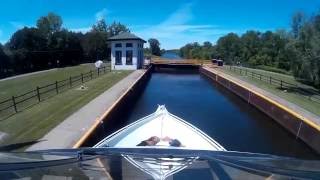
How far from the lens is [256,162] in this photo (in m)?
3.94

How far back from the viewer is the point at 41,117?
18.5 meters

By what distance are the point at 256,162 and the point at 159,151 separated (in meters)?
1.18

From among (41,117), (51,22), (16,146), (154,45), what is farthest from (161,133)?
(154,45)

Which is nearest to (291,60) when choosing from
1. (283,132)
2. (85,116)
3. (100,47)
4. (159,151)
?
(283,132)

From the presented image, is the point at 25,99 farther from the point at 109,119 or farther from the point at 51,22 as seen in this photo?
the point at 51,22

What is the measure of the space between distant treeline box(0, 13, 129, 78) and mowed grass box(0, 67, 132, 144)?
31.1 meters

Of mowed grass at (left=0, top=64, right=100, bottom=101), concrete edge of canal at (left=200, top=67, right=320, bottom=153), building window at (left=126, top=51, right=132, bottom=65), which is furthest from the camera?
building window at (left=126, top=51, right=132, bottom=65)

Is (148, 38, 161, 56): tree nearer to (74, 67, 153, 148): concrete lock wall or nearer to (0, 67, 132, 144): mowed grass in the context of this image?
(74, 67, 153, 148): concrete lock wall

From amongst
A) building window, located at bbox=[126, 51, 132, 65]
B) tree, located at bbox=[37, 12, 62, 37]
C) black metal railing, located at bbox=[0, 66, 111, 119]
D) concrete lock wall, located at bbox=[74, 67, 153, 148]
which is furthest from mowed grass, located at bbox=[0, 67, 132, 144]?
tree, located at bbox=[37, 12, 62, 37]

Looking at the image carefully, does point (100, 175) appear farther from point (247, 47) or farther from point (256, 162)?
point (247, 47)

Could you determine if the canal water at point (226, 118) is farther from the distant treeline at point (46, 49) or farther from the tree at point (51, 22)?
the tree at point (51, 22)

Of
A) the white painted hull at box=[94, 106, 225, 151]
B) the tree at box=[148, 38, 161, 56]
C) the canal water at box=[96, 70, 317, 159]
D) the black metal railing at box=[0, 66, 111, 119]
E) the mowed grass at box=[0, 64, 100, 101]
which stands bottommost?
the canal water at box=[96, 70, 317, 159]

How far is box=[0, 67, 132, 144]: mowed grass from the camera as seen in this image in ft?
49.1

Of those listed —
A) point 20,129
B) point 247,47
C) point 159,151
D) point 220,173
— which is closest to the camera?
point 220,173
